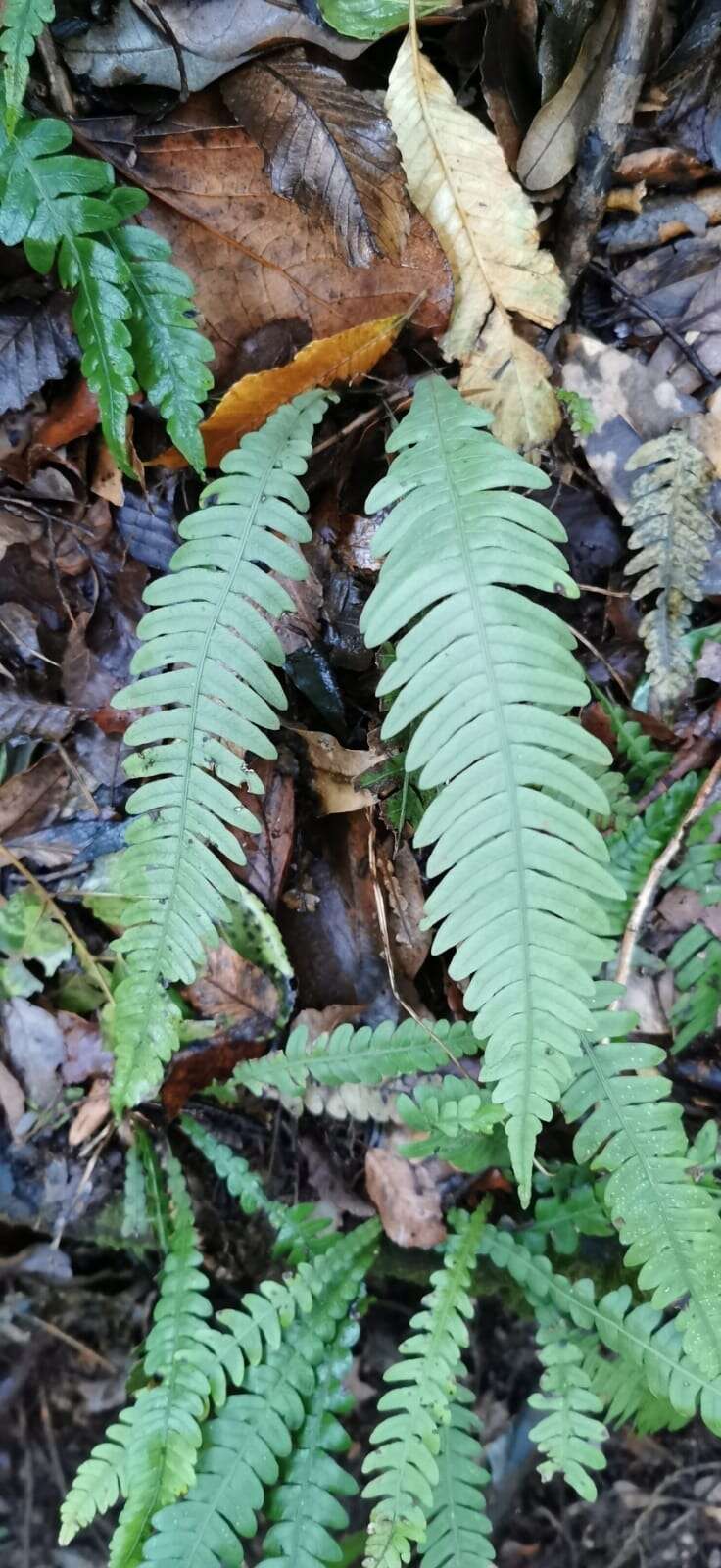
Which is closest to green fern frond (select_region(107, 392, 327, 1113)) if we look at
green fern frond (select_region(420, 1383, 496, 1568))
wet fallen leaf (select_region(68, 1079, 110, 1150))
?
wet fallen leaf (select_region(68, 1079, 110, 1150))

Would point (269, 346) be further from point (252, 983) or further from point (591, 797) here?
point (252, 983)

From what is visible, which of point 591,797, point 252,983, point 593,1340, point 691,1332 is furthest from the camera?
point 252,983

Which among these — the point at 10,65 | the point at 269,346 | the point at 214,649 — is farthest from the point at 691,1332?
the point at 10,65

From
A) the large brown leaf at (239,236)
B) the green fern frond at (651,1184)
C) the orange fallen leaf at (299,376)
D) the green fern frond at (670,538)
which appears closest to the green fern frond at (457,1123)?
the green fern frond at (651,1184)

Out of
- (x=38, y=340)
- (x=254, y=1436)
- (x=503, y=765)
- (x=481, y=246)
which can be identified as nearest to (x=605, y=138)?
(x=481, y=246)

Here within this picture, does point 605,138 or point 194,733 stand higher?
point 605,138

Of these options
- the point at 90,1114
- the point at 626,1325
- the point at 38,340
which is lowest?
the point at 626,1325

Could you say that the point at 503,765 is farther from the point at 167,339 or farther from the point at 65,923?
the point at 65,923
